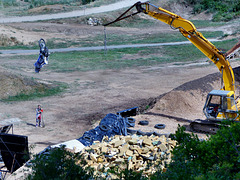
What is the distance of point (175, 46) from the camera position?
49.5 m

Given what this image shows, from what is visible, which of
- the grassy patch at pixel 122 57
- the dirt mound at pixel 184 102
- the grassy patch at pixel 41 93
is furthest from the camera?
the grassy patch at pixel 122 57

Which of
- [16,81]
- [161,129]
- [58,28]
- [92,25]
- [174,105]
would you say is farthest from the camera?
[92,25]

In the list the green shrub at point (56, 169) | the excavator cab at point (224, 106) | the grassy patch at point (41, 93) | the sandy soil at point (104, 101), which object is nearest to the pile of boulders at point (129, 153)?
the sandy soil at point (104, 101)

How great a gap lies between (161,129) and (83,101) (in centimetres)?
925

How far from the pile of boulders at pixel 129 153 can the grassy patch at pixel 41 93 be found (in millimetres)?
13672

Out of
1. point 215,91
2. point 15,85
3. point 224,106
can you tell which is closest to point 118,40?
point 15,85

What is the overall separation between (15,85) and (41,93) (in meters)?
2.01

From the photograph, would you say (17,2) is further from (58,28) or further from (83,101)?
(83,101)

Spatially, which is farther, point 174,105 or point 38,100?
point 38,100

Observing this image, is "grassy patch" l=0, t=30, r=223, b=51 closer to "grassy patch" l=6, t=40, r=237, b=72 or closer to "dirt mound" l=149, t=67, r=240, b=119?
"grassy patch" l=6, t=40, r=237, b=72

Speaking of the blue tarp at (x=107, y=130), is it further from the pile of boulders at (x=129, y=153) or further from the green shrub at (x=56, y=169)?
the green shrub at (x=56, y=169)

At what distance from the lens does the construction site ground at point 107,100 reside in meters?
20.2

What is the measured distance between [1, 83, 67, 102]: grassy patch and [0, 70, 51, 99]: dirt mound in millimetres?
149

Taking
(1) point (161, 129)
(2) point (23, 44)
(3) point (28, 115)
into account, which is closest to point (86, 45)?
(2) point (23, 44)
